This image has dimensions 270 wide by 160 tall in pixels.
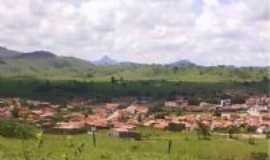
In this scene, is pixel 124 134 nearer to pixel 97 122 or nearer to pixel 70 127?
pixel 70 127

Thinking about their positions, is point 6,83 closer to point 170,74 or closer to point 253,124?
point 170,74

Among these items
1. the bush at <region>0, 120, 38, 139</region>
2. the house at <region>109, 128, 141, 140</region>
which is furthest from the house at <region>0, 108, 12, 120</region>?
the bush at <region>0, 120, 38, 139</region>

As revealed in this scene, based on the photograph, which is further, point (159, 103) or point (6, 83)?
point (6, 83)

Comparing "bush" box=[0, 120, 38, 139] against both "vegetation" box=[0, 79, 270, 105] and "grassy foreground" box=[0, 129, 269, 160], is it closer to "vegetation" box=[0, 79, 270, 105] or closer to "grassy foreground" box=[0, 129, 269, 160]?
"grassy foreground" box=[0, 129, 269, 160]

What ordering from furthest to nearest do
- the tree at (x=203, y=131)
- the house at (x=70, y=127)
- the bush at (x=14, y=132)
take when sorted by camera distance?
the house at (x=70, y=127)
the tree at (x=203, y=131)
the bush at (x=14, y=132)

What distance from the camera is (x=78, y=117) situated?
90.8m

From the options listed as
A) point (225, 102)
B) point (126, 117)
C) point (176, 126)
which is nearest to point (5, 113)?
point (126, 117)

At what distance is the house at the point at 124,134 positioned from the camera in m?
69.9

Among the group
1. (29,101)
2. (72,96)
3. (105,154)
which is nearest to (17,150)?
(105,154)

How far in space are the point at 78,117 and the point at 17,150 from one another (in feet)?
167

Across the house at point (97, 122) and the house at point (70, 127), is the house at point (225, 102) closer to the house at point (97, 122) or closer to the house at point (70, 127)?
the house at point (97, 122)

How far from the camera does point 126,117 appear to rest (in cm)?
9475

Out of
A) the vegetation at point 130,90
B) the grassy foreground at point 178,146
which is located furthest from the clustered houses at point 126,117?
the grassy foreground at point 178,146

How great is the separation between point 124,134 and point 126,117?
2326 centimetres
